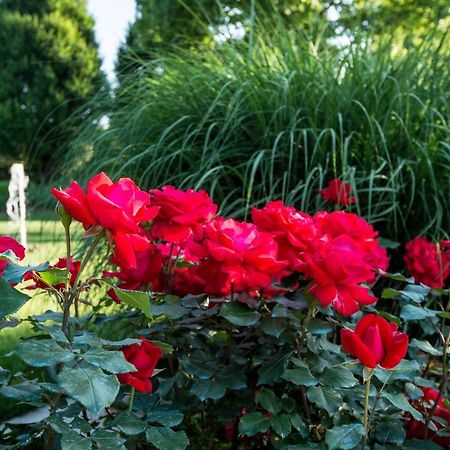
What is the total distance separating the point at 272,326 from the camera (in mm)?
1051

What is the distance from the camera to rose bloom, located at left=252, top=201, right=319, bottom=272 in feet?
3.55

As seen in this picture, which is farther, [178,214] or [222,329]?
[222,329]

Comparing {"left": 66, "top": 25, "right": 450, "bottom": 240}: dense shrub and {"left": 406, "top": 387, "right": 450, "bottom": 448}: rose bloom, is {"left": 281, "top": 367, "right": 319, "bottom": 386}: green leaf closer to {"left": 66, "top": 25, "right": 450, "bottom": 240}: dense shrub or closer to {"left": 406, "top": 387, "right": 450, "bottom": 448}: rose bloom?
{"left": 406, "top": 387, "right": 450, "bottom": 448}: rose bloom

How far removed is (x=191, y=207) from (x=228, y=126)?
4.13 feet

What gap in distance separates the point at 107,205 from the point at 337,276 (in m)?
0.38

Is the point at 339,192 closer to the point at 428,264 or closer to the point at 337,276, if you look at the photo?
the point at 428,264

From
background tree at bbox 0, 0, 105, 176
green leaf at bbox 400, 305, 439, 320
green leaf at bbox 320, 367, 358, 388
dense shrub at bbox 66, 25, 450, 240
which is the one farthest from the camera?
background tree at bbox 0, 0, 105, 176

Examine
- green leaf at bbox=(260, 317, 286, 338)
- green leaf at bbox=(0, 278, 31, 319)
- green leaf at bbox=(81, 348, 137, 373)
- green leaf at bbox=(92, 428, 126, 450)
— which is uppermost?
green leaf at bbox=(0, 278, 31, 319)

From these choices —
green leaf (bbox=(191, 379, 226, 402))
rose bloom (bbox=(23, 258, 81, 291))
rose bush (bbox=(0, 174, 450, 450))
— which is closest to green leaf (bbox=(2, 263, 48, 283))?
rose bush (bbox=(0, 174, 450, 450))

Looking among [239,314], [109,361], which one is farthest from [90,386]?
[239,314]

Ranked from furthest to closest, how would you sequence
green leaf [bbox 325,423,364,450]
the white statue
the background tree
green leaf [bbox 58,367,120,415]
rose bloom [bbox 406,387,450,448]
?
the background tree < the white statue < rose bloom [bbox 406,387,450,448] < green leaf [bbox 325,423,364,450] < green leaf [bbox 58,367,120,415]

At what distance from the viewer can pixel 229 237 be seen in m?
1.05

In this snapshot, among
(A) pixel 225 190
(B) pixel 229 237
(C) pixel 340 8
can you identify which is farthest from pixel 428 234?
(C) pixel 340 8

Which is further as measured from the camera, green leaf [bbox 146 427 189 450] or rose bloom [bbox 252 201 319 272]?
rose bloom [bbox 252 201 319 272]
